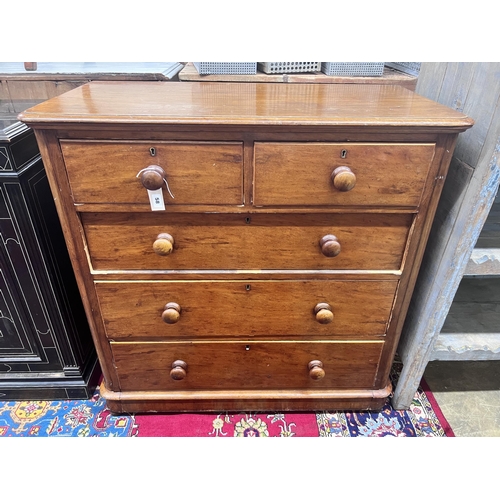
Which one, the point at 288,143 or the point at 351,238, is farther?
the point at 351,238

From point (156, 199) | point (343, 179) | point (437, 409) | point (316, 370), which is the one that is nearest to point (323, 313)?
point (316, 370)

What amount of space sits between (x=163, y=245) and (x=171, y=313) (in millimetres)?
236

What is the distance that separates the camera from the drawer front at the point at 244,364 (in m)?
1.25

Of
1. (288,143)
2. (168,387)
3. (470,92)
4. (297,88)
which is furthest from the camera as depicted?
(168,387)

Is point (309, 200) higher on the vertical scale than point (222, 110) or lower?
lower

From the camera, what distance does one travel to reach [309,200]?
0.99 m

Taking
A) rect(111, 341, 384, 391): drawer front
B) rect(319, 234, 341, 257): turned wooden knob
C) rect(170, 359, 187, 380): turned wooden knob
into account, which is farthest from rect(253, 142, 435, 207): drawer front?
rect(170, 359, 187, 380): turned wooden knob

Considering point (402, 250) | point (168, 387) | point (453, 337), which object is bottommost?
point (168, 387)

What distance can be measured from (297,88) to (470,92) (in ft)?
1.62

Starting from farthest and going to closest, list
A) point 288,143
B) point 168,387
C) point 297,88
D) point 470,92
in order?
point 168,387 → point 297,88 → point 470,92 → point 288,143

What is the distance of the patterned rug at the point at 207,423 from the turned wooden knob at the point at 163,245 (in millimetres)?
709

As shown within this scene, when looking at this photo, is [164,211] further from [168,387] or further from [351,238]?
[168,387]

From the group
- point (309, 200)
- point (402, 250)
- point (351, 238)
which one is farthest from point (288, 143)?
point (402, 250)

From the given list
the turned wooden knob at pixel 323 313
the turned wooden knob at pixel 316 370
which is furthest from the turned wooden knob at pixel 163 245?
the turned wooden knob at pixel 316 370
